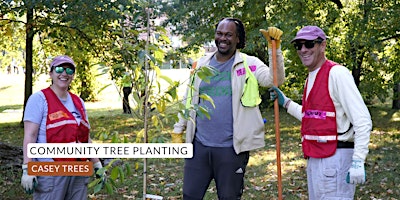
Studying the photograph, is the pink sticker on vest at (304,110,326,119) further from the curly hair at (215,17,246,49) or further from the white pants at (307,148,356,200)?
the curly hair at (215,17,246,49)

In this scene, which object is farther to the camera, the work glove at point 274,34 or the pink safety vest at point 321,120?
the work glove at point 274,34

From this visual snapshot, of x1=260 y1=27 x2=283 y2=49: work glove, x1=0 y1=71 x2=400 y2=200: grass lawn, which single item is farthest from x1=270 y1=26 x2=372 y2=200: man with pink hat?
x1=0 y1=71 x2=400 y2=200: grass lawn

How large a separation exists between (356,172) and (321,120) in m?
0.38

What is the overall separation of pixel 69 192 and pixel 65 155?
11.1 inches

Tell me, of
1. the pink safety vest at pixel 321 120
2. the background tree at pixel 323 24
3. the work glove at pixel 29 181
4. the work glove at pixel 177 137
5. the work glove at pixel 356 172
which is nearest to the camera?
the work glove at pixel 356 172

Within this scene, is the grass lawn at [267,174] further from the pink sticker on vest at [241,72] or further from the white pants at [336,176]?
the white pants at [336,176]

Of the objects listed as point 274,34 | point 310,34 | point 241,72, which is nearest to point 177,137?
point 241,72

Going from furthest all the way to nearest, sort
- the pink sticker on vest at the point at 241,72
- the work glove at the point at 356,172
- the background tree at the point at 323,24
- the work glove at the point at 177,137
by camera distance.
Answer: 1. the background tree at the point at 323,24
2. the work glove at the point at 177,137
3. the pink sticker on vest at the point at 241,72
4. the work glove at the point at 356,172

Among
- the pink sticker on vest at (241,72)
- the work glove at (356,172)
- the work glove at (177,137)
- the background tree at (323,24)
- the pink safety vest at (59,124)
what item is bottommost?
the work glove at (356,172)

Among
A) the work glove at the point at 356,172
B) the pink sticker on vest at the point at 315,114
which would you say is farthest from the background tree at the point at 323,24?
the work glove at the point at 356,172

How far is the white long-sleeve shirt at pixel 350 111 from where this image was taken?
298cm

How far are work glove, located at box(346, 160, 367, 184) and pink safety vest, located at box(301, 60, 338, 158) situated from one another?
174 millimetres

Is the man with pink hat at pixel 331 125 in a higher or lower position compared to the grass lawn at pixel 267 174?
higher

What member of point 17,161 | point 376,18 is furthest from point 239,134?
point 376,18
